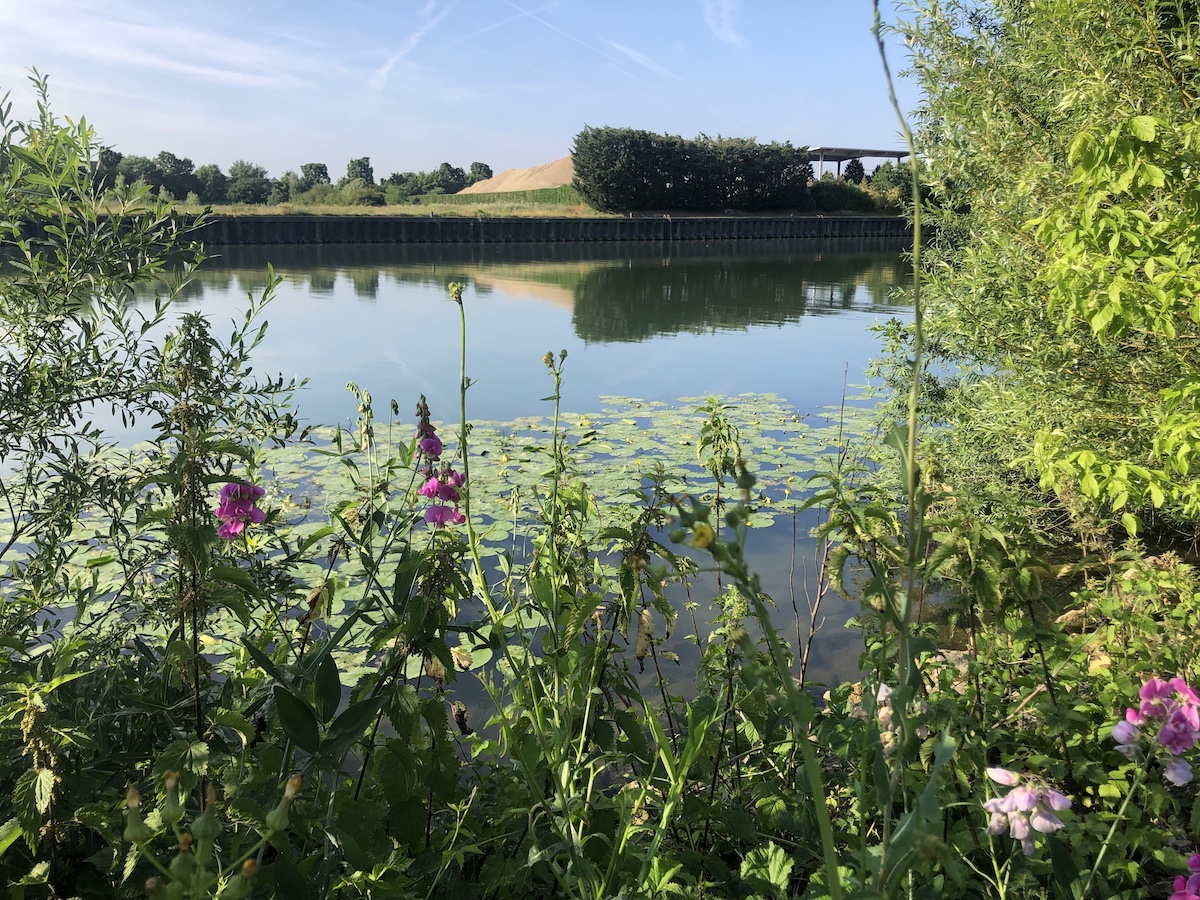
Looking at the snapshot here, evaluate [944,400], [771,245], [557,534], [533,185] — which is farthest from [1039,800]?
[533,185]

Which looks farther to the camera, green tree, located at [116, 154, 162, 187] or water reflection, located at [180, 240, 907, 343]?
green tree, located at [116, 154, 162, 187]

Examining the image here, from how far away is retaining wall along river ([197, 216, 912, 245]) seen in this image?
33031 mm

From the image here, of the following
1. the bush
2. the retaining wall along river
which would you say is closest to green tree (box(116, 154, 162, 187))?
the retaining wall along river

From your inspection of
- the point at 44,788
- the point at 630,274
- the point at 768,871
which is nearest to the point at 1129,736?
the point at 768,871

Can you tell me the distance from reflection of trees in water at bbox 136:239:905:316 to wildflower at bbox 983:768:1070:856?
12738mm

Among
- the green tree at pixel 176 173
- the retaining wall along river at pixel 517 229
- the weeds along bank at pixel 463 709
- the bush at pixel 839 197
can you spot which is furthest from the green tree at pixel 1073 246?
the green tree at pixel 176 173

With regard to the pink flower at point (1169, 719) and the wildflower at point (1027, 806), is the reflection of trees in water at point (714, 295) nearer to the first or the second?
the pink flower at point (1169, 719)

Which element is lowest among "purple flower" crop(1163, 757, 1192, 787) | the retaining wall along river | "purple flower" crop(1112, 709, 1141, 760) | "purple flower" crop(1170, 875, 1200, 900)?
"purple flower" crop(1170, 875, 1200, 900)

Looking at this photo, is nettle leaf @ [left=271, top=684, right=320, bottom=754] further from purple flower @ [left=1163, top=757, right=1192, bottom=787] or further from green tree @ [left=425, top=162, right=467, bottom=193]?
green tree @ [left=425, top=162, right=467, bottom=193]

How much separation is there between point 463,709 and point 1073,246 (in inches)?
88.6

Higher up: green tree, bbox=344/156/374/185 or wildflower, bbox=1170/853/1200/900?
green tree, bbox=344/156/374/185

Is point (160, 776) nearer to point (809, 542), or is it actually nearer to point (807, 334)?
point (809, 542)

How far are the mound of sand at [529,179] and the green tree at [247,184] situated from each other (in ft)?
87.6

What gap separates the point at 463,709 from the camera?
5.86 ft
